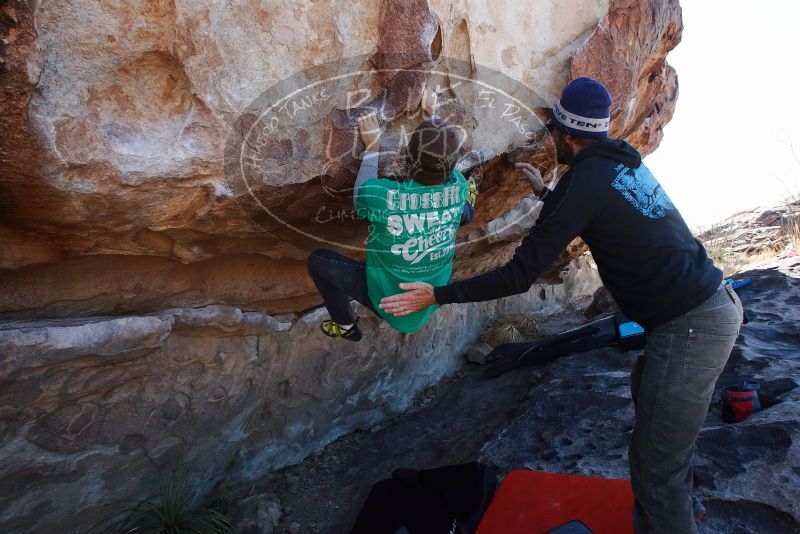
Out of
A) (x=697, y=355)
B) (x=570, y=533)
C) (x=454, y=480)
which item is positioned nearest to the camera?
(x=697, y=355)

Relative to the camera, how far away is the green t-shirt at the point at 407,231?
2.64m

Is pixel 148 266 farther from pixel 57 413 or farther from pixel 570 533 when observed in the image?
pixel 570 533

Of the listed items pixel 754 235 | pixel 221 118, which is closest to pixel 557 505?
pixel 221 118

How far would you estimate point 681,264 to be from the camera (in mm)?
2082

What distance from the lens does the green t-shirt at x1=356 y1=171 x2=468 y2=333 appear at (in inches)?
104

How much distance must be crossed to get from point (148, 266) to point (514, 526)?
2.29 metres

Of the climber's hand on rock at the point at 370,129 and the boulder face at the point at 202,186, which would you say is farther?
the climber's hand on rock at the point at 370,129

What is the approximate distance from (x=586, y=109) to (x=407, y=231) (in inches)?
37.2

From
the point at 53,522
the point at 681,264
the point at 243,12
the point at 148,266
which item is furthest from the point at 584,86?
the point at 53,522

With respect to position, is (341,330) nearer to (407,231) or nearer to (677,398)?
(407,231)

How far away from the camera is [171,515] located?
10.2ft

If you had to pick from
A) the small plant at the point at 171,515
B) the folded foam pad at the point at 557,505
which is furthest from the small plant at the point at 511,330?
the small plant at the point at 171,515

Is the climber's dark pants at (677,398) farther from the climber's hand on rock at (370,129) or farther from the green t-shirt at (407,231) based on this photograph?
the climber's hand on rock at (370,129)

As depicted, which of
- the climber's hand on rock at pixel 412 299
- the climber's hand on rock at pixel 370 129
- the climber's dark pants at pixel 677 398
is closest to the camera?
the climber's dark pants at pixel 677 398
